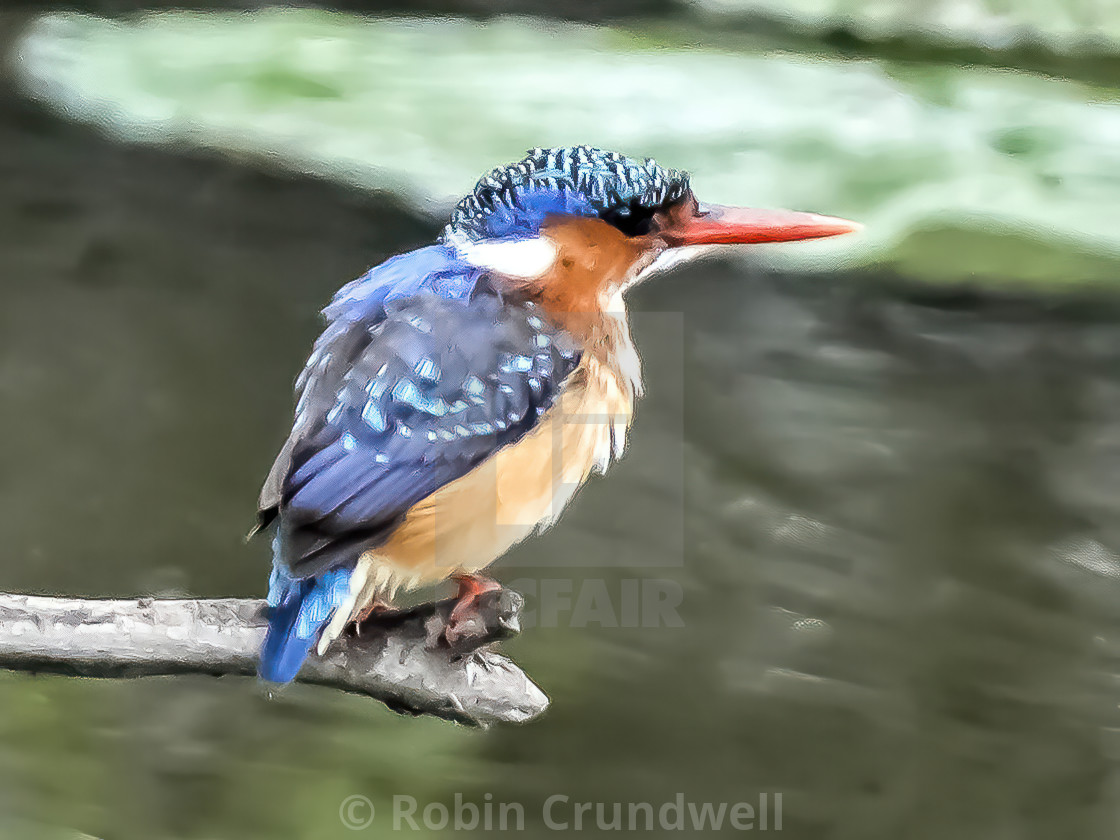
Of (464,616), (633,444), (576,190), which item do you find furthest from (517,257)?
(633,444)

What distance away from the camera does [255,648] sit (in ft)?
1.92

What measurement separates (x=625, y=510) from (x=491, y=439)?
52 centimetres

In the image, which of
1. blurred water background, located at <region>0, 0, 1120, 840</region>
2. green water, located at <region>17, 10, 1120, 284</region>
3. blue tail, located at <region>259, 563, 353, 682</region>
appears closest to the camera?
blue tail, located at <region>259, 563, 353, 682</region>

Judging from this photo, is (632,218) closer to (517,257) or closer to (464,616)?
(517,257)

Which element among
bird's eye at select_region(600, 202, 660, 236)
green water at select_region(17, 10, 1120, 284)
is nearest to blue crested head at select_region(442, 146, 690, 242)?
bird's eye at select_region(600, 202, 660, 236)

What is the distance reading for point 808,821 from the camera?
3.18ft

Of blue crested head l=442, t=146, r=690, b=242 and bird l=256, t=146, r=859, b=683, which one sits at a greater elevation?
blue crested head l=442, t=146, r=690, b=242

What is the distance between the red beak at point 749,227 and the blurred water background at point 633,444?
0.48 ft

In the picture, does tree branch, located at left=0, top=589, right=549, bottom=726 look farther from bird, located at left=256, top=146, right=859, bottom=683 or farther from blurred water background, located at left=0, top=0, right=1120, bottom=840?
blurred water background, located at left=0, top=0, right=1120, bottom=840

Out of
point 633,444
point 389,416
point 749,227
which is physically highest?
point 749,227

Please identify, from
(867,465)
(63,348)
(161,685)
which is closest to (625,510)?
(867,465)

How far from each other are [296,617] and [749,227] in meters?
0.35

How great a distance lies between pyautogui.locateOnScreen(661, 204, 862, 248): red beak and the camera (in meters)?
0.60

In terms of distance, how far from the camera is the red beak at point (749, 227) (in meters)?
0.60
